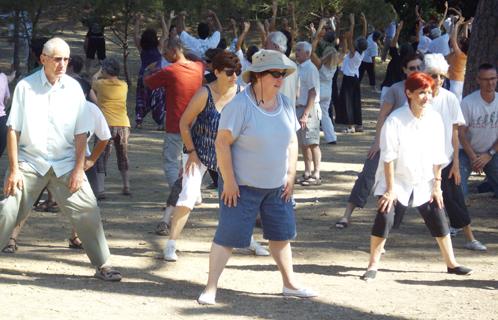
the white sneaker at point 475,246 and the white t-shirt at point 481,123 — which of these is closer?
the white sneaker at point 475,246

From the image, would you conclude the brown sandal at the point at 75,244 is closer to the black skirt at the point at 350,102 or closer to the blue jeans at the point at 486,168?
the blue jeans at the point at 486,168

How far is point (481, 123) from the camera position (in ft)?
33.7

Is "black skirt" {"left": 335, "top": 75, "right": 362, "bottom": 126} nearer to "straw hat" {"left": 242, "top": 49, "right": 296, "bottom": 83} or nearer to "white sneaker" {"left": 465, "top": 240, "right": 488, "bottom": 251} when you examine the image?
"white sneaker" {"left": 465, "top": 240, "right": 488, "bottom": 251}

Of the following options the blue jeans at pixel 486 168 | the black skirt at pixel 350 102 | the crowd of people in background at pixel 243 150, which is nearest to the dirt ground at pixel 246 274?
the crowd of people in background at pixel 243 150

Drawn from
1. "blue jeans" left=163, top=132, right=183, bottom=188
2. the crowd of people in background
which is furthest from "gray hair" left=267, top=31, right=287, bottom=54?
"blue jeans" left=163, top=132, right=183, bottom=188

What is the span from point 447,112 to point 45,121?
3.24m

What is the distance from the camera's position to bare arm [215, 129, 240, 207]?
287 inches

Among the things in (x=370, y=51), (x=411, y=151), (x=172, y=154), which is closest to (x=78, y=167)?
(x=411, y=151)

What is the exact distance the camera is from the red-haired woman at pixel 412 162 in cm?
816

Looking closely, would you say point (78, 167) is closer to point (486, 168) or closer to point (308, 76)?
point (486, 168)

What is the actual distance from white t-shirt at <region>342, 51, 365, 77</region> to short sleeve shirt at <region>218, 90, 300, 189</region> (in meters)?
12.4

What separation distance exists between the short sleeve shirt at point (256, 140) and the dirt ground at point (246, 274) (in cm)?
92

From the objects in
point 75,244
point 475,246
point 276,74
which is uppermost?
point 276,74

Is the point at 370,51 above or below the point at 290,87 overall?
below
